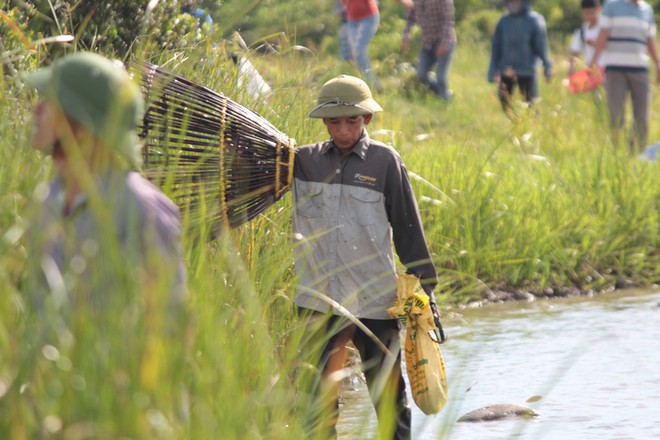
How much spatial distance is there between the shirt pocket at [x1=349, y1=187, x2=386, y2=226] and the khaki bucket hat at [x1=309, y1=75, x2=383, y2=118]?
29 cm

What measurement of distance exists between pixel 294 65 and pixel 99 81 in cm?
412

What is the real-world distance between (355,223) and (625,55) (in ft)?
26.6

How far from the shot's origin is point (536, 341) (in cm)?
830

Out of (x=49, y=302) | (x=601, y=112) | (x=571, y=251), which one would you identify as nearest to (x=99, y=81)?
(x=49, y=302)

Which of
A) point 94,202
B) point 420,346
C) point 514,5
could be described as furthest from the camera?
point 514,5

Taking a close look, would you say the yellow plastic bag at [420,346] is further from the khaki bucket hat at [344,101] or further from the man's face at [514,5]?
the man's face at [514,5]

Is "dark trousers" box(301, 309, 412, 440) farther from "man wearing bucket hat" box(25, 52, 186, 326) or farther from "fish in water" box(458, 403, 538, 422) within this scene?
"man wearing bucket hat" box(25, 52, 186, 326)

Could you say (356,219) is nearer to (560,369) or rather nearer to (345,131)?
(345,131)

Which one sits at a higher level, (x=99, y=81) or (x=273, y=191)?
(x=99, y=81)

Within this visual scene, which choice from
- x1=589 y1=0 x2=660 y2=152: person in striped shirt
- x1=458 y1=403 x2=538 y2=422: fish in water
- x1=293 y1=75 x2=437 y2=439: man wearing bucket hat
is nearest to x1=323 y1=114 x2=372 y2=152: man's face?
x1=293 y1=75 x2=437 y2=439: man wearing bucket hat

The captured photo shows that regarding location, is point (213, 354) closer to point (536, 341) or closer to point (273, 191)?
point (273, 191)

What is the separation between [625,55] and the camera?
42.5 ft

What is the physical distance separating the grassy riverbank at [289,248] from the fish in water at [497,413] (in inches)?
28.7

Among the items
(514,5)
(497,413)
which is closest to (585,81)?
(514,5)
